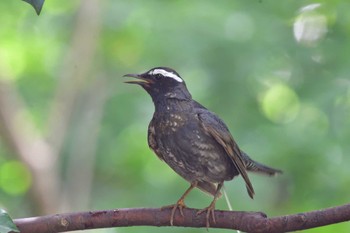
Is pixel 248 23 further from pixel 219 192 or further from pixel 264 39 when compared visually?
pixel 219 192

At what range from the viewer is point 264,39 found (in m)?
7.83

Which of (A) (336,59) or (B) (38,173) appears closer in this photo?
(A) (336,59)

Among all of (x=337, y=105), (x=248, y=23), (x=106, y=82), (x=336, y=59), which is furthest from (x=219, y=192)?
(x=106, y=82)

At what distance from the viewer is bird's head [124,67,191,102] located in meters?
5.50

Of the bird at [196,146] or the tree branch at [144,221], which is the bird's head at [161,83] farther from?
the tree branch at [144,221]

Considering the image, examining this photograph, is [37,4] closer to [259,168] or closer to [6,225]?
[6,225]

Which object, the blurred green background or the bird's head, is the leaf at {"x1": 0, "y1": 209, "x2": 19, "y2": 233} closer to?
the bird's head

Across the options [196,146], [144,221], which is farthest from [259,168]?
[144,221]

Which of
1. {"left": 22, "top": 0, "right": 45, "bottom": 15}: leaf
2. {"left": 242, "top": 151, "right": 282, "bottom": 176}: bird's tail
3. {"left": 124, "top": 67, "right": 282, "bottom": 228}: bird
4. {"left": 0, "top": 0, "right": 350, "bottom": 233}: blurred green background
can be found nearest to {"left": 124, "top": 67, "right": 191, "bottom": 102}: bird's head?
{"left": 124, "top": 67, "right": 282, "bottom": 228}: bird

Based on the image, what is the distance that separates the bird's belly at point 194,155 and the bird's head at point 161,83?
38cm

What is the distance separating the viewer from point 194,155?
5078mm

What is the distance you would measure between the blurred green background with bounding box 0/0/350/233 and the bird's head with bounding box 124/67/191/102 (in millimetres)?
1849

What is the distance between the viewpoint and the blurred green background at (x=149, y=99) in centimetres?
734

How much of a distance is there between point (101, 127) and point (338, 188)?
284cm
